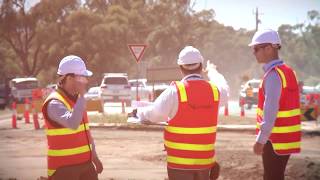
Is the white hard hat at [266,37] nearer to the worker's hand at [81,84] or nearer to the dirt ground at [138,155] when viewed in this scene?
the worker's hand at [81,84]

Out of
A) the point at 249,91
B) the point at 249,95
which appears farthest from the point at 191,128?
the point at 249,95

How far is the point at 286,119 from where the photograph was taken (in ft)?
17.9

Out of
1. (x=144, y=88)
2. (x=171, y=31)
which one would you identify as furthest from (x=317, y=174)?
(x=171, y=31)

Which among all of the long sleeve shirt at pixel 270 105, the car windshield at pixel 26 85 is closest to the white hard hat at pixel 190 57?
the long sleeve shirt at pixel 270 105

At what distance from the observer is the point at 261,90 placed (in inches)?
218

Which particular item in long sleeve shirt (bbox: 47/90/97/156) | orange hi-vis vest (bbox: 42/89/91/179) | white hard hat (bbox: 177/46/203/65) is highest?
white hard hat (bbox: 177/46/203/65)

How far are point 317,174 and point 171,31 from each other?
5275cm

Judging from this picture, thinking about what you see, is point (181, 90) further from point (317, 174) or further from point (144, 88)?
point (144, 88)

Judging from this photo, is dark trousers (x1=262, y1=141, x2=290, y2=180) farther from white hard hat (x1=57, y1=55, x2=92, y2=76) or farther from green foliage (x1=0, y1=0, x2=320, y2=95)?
green foliage (x1=0, y1=0, x2=320, y2=95)

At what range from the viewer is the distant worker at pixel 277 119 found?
5.26 meters

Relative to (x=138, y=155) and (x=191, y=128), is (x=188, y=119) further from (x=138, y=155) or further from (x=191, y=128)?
(x=138, y=155)

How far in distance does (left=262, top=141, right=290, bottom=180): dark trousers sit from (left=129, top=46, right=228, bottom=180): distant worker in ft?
2.24

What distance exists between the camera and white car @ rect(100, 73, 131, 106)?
3266cm

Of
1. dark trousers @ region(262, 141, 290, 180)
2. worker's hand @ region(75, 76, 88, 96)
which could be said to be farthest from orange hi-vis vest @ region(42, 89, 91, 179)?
dark trousers @ region(262, 141, 290, 180)
